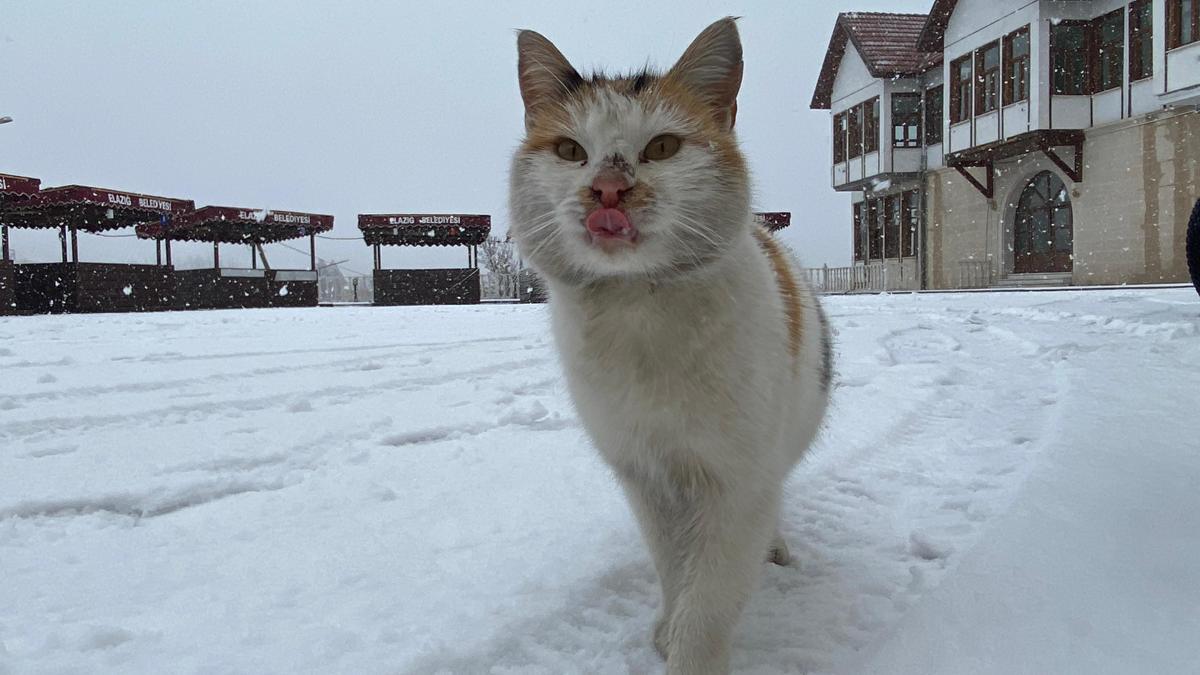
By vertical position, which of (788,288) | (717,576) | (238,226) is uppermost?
(238,226)

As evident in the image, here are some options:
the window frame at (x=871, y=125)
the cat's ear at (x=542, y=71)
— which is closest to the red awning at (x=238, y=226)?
the window frame at (x=871, y=125)

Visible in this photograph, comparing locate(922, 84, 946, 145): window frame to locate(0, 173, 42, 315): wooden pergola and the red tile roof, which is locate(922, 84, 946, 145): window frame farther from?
locate(0, 173, 42, 315): wooden pergola

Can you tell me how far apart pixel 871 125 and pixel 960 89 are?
11.1ft

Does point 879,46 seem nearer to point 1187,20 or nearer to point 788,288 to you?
point 1187,20

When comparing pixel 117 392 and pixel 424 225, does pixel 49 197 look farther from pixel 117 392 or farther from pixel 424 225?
pixel 117 392

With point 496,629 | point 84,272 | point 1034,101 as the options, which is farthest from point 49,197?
point 1034,101

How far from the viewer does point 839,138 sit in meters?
25.0

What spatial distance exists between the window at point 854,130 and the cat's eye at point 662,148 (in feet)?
79.3

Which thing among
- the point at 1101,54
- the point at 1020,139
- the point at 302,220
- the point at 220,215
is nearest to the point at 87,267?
the point at 220,215

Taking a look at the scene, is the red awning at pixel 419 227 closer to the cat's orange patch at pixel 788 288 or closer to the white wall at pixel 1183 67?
the white wall at pixel 1183 67

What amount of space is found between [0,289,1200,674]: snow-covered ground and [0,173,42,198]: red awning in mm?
14317

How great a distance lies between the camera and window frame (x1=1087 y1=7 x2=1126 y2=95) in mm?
16125

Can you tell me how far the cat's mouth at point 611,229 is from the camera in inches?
56.7

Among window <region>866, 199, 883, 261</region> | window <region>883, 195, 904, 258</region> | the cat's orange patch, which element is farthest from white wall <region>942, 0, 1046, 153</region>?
the cat's orange patch
